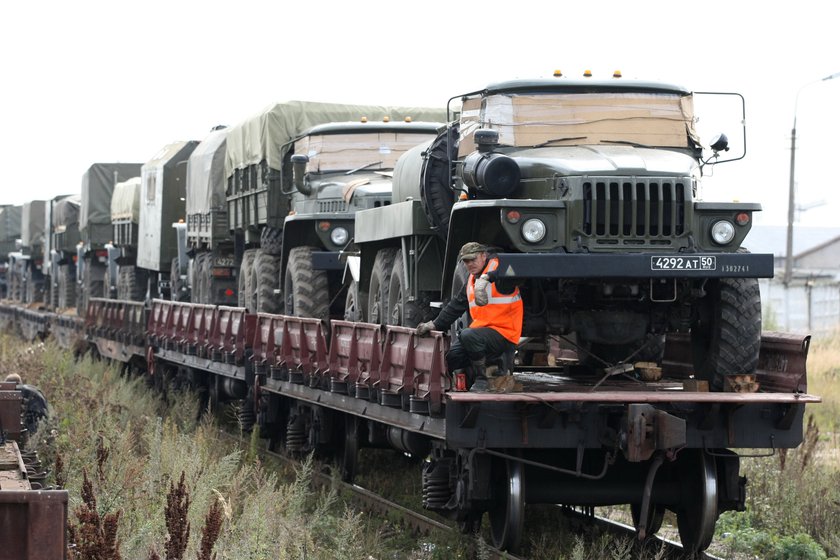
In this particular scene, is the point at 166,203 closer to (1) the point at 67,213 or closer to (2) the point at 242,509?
(1) the point at 67,213

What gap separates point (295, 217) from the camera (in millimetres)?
17016

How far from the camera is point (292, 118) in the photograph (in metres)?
19.5

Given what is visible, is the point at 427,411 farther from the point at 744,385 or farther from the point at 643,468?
the point at 744,385

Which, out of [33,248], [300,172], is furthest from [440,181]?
[33,248]

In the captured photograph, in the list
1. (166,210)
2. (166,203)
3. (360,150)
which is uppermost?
(360,150)

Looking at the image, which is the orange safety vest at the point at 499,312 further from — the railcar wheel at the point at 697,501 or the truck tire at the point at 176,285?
the truck tire at the point at 176,285

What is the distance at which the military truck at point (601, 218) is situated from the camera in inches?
388

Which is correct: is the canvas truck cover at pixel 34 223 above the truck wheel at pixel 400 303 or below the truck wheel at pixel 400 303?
above

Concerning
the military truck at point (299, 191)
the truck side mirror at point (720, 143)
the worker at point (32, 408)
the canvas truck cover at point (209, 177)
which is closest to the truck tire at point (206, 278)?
the canvas truck cover at point (209, 177)

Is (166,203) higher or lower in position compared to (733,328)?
higher

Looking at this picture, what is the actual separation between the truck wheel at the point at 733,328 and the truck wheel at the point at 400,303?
9.10 ft

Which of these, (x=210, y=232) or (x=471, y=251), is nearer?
(x=471, y=251)

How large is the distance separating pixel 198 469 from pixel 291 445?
381 centimetres

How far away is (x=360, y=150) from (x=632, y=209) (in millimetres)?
8595
